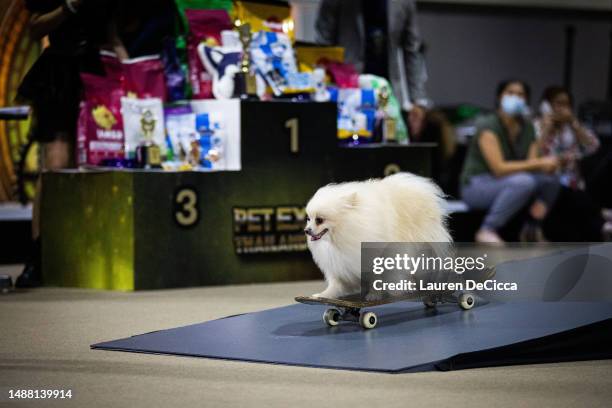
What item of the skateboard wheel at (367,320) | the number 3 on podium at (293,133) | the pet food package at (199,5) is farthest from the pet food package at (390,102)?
the skateboard wheel at (367,320)

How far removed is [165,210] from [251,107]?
58 centimetres

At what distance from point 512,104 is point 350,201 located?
11.0ft

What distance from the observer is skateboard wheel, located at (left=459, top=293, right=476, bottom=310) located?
3.57 meters

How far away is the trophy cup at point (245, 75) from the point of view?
458 centimetres

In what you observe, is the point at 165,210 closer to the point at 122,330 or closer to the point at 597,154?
the point at 122,330

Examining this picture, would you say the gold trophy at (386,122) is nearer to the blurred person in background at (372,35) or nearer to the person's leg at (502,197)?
the blurred person in background at (372,35)

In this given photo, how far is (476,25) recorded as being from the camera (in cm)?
966

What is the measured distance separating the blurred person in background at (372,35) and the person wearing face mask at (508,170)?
0.72 m

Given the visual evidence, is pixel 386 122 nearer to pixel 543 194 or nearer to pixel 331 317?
pixel 543 194

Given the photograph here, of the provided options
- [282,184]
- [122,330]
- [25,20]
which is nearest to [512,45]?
[25,20]

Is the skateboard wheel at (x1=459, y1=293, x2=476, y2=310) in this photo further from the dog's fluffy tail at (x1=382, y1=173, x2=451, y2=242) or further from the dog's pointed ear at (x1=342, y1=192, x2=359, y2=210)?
the dog's pointed ear at (x1=342, y1=192, x2=359, y2=210)

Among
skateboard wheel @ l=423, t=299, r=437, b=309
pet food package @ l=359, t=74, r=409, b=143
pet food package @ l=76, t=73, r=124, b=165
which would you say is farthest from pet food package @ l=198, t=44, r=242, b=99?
skateboard wheel @ l=423, t=299, r=437, b=309

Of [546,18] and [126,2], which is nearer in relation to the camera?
[126,2]

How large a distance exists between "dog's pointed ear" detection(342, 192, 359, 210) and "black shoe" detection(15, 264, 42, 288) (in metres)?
1.91
